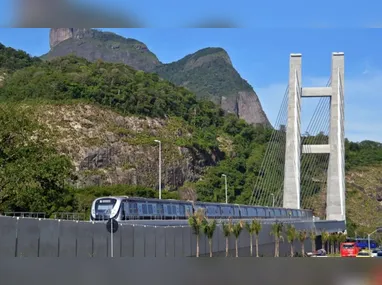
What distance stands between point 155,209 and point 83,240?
35.3 ft

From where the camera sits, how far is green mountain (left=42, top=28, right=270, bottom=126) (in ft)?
393

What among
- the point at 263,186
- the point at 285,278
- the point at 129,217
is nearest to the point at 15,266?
the point at 285,278

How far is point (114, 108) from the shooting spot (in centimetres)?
6175

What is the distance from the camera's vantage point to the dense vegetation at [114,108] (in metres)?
28.4

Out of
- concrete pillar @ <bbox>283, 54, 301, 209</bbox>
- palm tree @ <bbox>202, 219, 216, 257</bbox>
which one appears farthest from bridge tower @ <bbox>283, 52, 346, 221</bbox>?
palm tree @ <bbox>202, 219, 216, 257</bbox>

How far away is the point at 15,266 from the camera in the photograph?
7.27m

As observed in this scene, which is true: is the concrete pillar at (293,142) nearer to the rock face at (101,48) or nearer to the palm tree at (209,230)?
the palm tree at (209,230)

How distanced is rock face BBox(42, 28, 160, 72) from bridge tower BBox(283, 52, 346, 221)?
95.3 m

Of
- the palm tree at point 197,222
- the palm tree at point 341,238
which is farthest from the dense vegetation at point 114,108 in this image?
the palm tree at point 341,238

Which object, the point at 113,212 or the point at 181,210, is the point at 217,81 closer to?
the point at 181,210

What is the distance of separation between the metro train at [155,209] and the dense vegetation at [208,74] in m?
87.6

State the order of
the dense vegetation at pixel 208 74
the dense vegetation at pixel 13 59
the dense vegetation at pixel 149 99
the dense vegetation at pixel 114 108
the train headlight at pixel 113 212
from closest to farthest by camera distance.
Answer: the train headlight at pixel 113 212
the dense vegetation at pixel 114 108
the dense vegetation at pixel 149 99
the dense vegetation at pixel 13 59
the dense vegetation at pixel 208 74

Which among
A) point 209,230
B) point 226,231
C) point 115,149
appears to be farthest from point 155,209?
point 115,149

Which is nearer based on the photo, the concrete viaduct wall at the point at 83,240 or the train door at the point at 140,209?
the concrete viaduct wall at the point at 83,240
